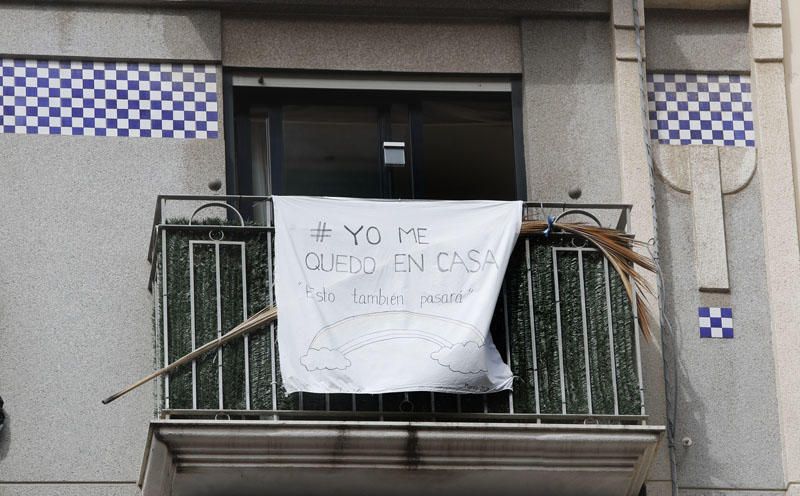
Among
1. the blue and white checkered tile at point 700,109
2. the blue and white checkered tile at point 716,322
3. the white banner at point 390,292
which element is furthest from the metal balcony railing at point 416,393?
the blue and white checkered tile at point 700,109

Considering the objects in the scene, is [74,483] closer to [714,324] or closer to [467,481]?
[467,481]

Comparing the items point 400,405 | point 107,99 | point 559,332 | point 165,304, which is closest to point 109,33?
point 107,99

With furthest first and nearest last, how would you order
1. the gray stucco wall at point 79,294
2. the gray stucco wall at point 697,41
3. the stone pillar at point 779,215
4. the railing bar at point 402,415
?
the gray stucco wall at point 697,41 < the stone pillar at point 779,215 < the gray stucco wall at point 79,294 < the railing bar at point 402,415

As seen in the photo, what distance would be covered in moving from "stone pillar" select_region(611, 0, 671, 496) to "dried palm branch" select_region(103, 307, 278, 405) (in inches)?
115

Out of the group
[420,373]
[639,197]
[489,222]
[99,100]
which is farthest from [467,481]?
[99,100]

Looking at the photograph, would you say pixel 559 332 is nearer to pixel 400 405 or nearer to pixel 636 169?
pixel 400 405

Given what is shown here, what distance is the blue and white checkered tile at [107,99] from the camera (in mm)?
16406

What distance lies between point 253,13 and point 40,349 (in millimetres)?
3234

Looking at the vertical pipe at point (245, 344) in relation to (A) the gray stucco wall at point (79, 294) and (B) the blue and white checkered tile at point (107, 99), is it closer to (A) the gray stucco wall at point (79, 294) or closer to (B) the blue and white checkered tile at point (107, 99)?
(A) the gray stucco wall at point (79, 294)

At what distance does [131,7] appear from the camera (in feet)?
55.4

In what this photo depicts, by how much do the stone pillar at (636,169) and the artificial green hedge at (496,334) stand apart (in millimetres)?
813

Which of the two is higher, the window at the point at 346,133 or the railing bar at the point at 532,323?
the window at the point at 346,133

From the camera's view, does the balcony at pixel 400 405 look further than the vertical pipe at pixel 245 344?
No

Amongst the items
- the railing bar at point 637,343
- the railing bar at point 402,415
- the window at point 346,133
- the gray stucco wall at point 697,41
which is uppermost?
the gray stucco wall at point 697,41
